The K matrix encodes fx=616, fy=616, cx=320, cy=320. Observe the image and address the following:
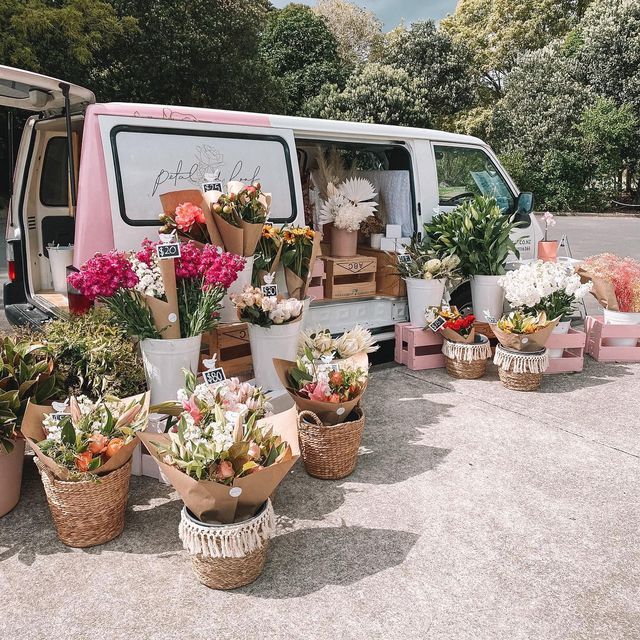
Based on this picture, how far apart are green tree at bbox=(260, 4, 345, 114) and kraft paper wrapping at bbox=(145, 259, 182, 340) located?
21.0 m

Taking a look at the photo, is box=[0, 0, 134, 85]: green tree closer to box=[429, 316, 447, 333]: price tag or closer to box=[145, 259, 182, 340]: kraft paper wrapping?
box=[429, 316, 447, 333]: price tag

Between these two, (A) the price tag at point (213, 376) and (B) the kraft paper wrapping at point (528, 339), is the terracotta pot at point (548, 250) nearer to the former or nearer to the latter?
(B) the kraft paper wrapping at point (528, 339)

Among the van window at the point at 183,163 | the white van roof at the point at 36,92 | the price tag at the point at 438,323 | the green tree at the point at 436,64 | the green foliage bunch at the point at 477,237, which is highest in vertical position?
the green tree at the point at 436,64

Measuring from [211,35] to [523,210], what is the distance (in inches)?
553

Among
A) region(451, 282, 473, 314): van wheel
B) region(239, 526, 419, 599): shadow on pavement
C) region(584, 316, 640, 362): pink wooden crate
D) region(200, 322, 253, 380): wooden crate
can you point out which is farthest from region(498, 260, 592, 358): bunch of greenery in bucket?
region(239, 526, 419, 599): shadow on pavement

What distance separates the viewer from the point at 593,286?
543cm

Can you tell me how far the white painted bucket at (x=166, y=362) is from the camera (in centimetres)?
327

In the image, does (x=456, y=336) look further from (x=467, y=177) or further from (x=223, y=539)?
(x=223, y=539)

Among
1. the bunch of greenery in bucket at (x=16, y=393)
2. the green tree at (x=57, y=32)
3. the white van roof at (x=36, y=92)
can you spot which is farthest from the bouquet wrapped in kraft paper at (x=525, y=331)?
the green tree at (x=57, y=32)

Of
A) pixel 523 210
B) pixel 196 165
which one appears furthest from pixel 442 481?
pixel 523 210

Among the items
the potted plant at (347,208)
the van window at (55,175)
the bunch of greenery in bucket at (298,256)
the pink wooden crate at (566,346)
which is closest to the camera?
the bunch of greenery in bucket at (298,256)

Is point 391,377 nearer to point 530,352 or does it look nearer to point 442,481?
point 530,352

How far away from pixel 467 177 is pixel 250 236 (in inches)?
110

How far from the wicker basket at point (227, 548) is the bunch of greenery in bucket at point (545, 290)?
120 inches
